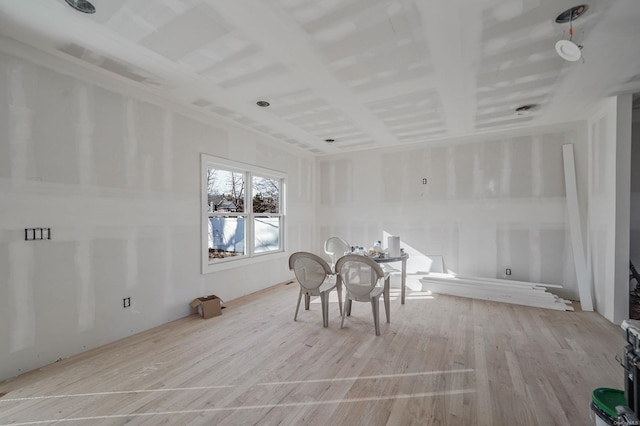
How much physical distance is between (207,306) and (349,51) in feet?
11.1

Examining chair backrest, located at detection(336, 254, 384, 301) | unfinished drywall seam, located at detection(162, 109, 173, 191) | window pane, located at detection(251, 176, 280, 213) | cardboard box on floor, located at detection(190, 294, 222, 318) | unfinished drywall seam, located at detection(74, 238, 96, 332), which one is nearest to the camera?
unfinished drywall seam, located at detection(74, 238, 96, 332)

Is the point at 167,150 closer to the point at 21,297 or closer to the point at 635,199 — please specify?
the point at 21,297

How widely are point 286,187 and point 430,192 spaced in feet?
9.40

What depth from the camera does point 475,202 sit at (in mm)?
4887

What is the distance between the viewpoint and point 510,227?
15.2ft

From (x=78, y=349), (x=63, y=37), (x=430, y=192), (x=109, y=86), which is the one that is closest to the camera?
(x=63, y=37)

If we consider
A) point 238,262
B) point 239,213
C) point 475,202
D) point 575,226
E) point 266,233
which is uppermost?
point 475,202

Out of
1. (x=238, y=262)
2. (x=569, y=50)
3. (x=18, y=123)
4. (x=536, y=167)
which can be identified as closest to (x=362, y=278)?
(x=238, y=262)

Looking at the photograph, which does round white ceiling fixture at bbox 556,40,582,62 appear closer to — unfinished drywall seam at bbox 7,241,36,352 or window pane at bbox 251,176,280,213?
window pane at bbox 251,176,280,213

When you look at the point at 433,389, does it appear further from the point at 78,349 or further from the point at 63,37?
the point at 63,37

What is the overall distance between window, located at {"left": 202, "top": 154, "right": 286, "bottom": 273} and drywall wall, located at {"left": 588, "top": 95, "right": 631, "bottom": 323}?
15.9 feet

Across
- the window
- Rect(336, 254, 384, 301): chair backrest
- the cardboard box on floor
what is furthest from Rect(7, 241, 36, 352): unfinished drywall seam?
Rect(336, 254, 384, 301): chair backrest

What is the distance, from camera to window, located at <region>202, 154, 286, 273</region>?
159 inches

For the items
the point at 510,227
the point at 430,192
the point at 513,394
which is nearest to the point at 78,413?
the point at 513,394
